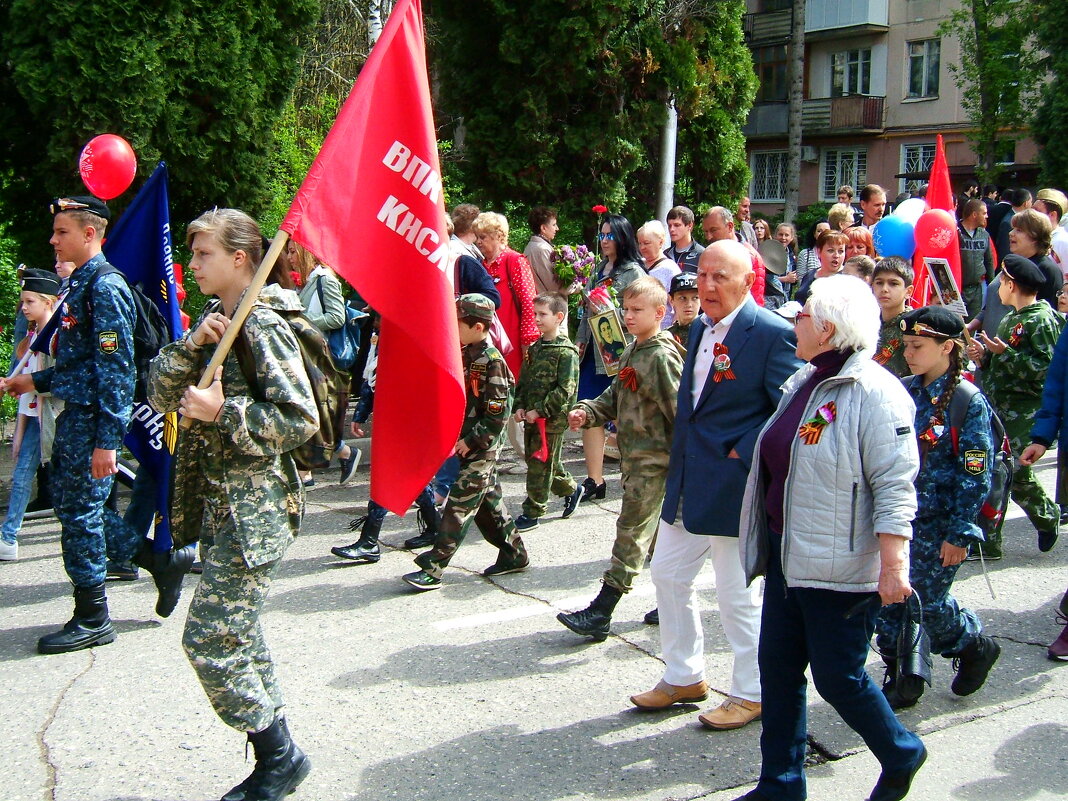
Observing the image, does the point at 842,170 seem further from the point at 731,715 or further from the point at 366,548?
the point at 731,715

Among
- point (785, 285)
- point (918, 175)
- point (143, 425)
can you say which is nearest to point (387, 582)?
point (143, 425)

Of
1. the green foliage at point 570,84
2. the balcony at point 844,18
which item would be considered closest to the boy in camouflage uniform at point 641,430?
the green foliage at point 570,84

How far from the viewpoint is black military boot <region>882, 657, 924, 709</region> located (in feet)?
15.6

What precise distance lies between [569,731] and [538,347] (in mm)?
3543

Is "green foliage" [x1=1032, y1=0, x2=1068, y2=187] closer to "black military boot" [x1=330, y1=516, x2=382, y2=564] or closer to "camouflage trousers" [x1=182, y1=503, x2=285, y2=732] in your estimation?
"black military boot" [x1=330, y1=516, x2=382, y2=564]

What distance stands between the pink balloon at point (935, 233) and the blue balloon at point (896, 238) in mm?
390

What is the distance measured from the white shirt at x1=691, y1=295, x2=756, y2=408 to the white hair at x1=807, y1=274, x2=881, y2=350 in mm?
892

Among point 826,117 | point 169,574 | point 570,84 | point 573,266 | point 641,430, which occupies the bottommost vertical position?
point 169,574

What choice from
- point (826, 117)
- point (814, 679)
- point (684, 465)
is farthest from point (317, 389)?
point (826, 117)

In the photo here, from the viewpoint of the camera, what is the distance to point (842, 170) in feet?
141

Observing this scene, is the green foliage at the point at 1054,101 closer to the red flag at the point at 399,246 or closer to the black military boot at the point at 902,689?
the black military boot at the point at 902,689

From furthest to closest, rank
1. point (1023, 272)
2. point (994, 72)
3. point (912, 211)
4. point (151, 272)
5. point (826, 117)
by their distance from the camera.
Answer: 1. point (826, 117)
2. point (994, 72)
3. point (912, 211)
4. point (1023, 272)
5. point (151, 272)

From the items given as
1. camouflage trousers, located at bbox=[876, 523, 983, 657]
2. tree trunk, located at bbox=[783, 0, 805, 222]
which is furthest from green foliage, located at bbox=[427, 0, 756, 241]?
tree trunk, located at bbox=[783, 0, 805, 222]

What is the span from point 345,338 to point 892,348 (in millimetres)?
3641
